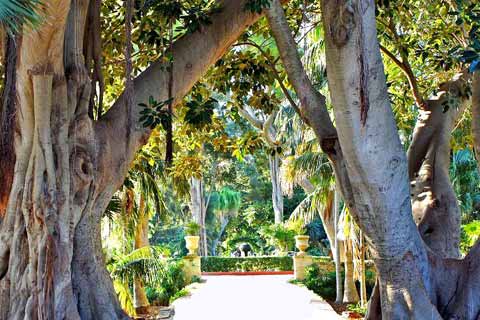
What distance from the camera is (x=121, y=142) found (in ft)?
19.1

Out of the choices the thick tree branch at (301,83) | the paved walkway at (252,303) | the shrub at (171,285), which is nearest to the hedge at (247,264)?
the shrub at (171,285)

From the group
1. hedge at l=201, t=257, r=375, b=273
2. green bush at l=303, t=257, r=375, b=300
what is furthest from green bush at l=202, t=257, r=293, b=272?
green bush at l=303, t=257, r=375, b=300

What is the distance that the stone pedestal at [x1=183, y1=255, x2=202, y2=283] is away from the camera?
20.2 m

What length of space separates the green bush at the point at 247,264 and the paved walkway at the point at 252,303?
8.30m

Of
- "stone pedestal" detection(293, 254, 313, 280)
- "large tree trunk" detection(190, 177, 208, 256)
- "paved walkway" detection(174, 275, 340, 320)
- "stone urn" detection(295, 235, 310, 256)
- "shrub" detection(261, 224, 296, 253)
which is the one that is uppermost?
"large tree trunk" detection(190, 177, 208, 256)

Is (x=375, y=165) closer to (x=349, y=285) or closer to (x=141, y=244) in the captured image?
(x=349, y=285)

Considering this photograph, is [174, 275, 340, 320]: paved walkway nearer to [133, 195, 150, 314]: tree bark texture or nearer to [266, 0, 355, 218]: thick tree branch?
[133, 195, 150, 314]: tree bark texture

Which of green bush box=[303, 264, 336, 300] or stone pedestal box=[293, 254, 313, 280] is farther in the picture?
stone pedestal box=[293, 254, 313, 280]

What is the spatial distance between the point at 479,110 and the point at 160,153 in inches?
266

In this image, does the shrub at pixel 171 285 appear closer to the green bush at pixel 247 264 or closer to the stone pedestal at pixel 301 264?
the stone pedestal at pixel 301 264

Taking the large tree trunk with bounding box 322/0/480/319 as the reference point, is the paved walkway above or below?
below

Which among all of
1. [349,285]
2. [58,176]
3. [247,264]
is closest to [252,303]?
[349,285]

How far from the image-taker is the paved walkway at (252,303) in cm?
1109

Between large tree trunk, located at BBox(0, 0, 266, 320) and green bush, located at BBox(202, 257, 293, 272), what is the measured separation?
21458 mm
